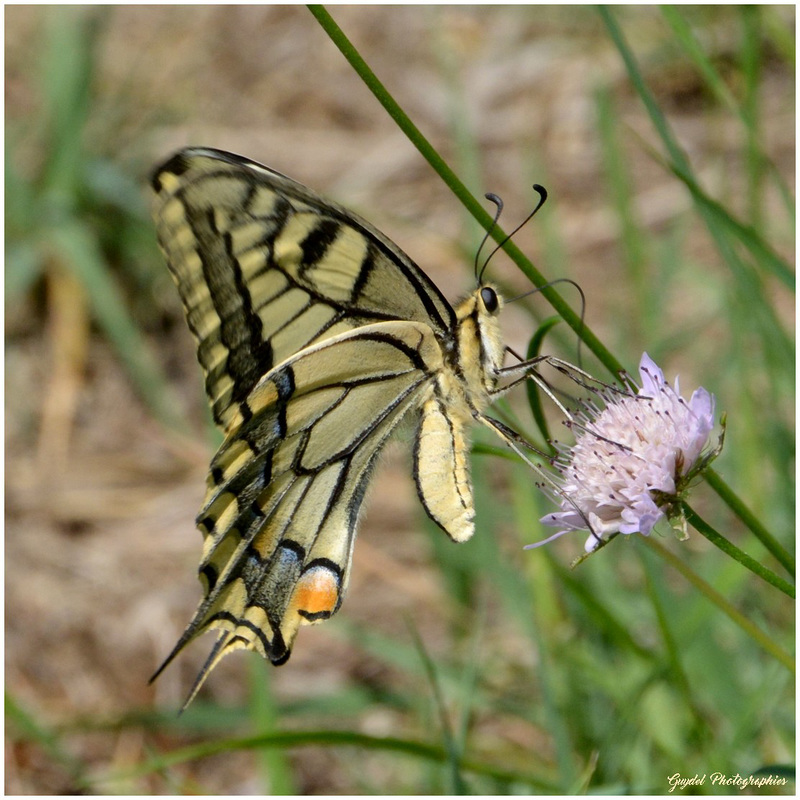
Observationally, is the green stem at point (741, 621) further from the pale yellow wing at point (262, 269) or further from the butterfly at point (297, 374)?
the pale yellow wing at point (262, 269)

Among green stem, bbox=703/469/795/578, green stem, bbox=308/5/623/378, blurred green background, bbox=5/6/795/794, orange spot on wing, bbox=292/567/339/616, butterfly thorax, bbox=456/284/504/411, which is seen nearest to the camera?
green stem, bbox=308/5/623/378

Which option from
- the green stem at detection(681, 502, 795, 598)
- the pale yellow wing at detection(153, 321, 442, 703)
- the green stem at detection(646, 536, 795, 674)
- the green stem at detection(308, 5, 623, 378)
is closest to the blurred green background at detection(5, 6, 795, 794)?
the green stem at detection(646, 536, 795, 674)

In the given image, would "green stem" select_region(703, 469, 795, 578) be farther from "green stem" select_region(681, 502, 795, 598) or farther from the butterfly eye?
the butterfly eye

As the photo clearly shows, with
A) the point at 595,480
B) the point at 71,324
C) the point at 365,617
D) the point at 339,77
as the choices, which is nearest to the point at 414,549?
the point at 365,617

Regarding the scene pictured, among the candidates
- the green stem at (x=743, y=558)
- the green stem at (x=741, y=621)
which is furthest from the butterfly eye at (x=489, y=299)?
the green stem at (x=743, y=558)

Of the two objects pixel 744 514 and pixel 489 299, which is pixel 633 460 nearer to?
pixel 744 514

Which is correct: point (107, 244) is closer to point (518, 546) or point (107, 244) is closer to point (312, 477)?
point (518, 546)

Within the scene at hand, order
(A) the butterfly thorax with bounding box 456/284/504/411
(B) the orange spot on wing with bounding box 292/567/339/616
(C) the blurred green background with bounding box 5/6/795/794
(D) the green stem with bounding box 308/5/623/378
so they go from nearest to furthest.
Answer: (D) the green stem with bounding box 308/5/623/378 < (A) the butterfly thorax with bounding box 456/284/504/411 < (B) the orange spot on wing with bounding box 292/567/339/616 < (C) the blurred green background with bounding box 5/6/795/794
